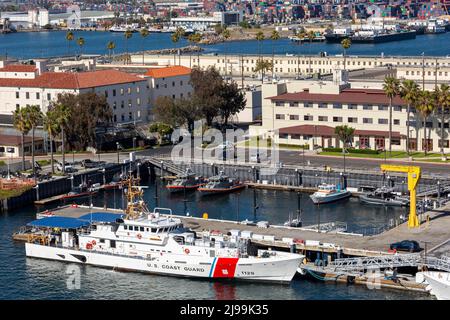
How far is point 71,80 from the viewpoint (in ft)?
359

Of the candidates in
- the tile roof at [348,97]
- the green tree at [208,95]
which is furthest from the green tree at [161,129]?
the tile roof at [348,97]

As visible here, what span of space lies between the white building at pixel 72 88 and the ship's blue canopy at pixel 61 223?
41146 mm

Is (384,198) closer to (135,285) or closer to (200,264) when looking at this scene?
(200,264)

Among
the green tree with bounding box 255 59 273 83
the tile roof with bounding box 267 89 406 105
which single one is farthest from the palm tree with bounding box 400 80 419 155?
the green tree with bounding box 255 59 273 83

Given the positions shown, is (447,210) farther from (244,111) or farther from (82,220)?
(244,111)

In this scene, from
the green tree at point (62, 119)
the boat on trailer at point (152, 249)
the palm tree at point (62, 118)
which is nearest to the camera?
the boat on trailer at point (152, 249)

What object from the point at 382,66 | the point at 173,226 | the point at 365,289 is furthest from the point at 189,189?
the point at 382,66

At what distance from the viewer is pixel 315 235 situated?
64.3m

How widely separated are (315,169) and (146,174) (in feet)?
56.0

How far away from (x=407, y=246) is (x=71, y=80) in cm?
5953

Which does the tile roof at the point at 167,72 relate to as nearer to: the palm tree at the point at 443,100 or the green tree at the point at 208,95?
the green tree at the point at 208,95

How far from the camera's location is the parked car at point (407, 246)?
58.6m

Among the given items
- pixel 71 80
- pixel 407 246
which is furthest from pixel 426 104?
pixel 71 80

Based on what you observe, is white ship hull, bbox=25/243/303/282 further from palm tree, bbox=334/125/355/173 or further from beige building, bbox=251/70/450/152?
beige building, bbox=251/70/450/152
